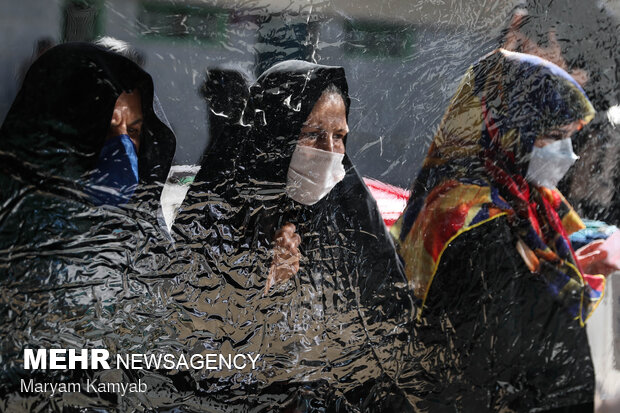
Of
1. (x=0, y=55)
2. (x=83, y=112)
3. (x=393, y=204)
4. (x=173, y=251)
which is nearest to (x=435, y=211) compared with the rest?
(x=393, y=204)

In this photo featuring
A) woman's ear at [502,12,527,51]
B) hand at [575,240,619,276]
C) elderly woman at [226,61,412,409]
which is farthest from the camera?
hand at [575,240,619,276]

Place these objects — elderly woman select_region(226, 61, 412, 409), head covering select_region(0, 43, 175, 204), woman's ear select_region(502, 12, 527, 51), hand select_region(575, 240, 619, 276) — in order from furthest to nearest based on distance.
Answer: hand select_region(575, 240, 619, 276) < woman's ear select_region(502, 12, 527, 51) < elderly woman select_region(226, 61, 412, 409) < head covering select_region(0, 43, 175, 204)

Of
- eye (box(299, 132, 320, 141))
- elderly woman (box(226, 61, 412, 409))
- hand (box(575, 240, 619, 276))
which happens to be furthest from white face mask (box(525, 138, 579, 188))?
eye (box(299, 132, 320, 141))

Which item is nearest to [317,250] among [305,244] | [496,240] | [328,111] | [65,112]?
[305,244]

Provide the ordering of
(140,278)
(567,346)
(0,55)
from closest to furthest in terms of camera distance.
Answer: (0,55), (140,278), (567,346)

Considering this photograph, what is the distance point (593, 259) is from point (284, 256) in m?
0.73

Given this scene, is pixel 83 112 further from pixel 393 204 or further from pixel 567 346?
pixel 567 346

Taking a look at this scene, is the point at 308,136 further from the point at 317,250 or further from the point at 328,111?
the point at 317,250

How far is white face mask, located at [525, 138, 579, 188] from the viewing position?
3.54 feet

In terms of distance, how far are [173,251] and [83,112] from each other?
11.2 inches

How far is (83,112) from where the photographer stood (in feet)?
2.73

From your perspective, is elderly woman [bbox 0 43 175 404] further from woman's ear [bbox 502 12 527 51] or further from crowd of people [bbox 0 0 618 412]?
woman's ear [bbox 502 12 527 51]

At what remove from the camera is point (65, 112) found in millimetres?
822

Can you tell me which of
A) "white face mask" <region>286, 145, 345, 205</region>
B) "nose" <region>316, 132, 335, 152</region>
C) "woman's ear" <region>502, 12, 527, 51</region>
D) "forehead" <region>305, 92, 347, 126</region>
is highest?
"woman's ear" <region>502, 12, 527, 51</region>
